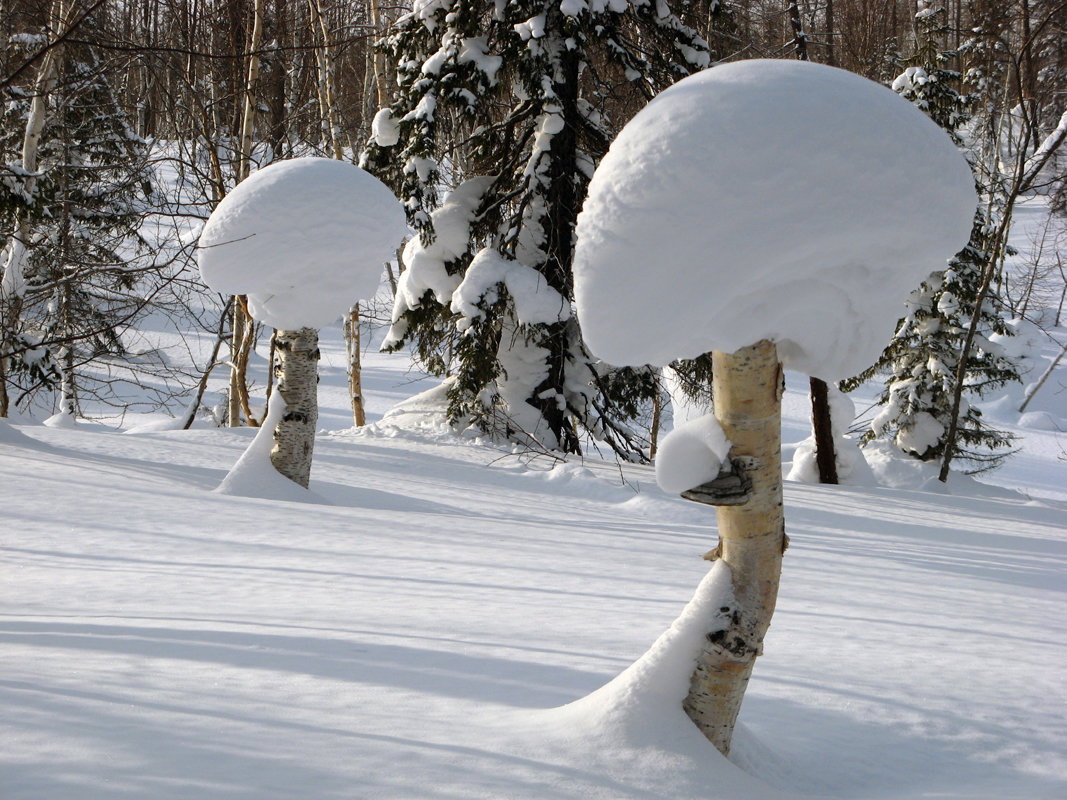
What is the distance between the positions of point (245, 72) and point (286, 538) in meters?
9.22

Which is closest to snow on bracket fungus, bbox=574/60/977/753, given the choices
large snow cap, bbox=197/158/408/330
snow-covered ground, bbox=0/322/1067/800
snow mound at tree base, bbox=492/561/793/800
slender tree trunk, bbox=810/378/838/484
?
snow mound at tree base, bbox=492/561/793/800

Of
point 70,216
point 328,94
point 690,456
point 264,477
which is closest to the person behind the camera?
point 690,456

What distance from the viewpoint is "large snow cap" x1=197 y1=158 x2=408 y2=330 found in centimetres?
582

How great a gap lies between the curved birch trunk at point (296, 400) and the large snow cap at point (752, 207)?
4.75 m

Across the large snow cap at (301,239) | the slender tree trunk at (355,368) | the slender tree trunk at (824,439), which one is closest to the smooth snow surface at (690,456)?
the large snow cap at (301,239)

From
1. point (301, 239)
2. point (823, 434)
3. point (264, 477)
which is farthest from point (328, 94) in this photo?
point (823, 434)

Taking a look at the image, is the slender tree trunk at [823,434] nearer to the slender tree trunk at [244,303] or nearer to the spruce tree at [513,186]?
the spruce tree at [513,186]

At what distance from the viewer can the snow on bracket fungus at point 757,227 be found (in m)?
2.06

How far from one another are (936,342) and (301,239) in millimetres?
11101

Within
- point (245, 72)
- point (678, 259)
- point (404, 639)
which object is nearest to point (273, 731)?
point (404, 639)

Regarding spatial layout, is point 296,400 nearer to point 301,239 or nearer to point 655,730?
point 301,239

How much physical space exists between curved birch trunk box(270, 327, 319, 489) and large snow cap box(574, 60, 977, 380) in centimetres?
475

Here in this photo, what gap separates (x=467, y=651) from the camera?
327cm

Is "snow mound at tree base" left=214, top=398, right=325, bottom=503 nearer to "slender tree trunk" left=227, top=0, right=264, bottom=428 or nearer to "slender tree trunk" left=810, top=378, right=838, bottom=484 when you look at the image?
"slender tree trunk" left=227, top=0, right=264, bottom=428
